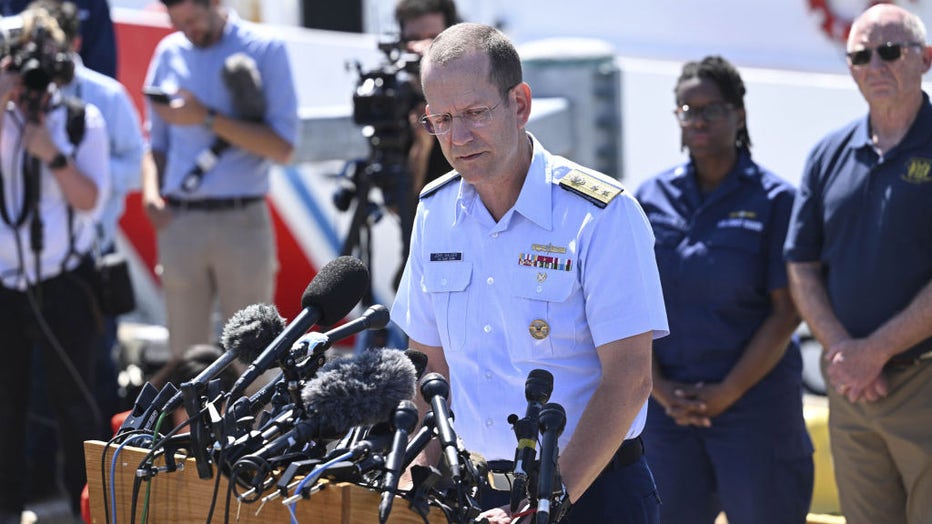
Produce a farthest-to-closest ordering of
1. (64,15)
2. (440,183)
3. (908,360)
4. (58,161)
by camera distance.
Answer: (64,15) → (58,161) → (908,360) → (440,183)

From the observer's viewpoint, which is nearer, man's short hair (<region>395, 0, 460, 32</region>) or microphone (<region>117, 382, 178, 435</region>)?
microphone (<region>117, 382, 178, 435</region>)

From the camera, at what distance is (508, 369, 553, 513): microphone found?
7.66 ft

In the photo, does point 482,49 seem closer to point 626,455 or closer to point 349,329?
point 349,329

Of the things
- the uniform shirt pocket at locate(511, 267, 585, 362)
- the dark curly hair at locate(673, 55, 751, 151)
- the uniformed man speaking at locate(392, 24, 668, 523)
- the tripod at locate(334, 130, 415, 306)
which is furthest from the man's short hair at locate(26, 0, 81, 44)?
the uniform shirt pocket at locate(511, 267, 585, 362)

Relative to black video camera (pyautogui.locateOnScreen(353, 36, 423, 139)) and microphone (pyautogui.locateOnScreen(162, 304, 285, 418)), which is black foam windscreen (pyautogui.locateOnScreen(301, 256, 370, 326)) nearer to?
microphone (pyautogui.locateOnScreen(162, 304, 285, 418))

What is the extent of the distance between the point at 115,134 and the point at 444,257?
156 inches

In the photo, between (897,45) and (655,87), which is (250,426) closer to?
(897,45)

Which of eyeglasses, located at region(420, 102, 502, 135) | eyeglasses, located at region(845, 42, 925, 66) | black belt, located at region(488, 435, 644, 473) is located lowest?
black belt, located at region(488, 435, 644, 473)

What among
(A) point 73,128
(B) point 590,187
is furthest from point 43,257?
(B) point 590,187

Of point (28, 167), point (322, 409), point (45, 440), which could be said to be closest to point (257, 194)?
point (28, 167)

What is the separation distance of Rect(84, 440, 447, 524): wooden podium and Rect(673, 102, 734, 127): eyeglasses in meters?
2.55

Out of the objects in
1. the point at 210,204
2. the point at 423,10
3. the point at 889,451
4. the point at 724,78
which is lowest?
the point at 889,451

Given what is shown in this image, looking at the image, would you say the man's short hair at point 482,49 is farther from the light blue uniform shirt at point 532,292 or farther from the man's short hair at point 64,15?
the man's short hair at point 64,15

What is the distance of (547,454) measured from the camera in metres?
2.30
